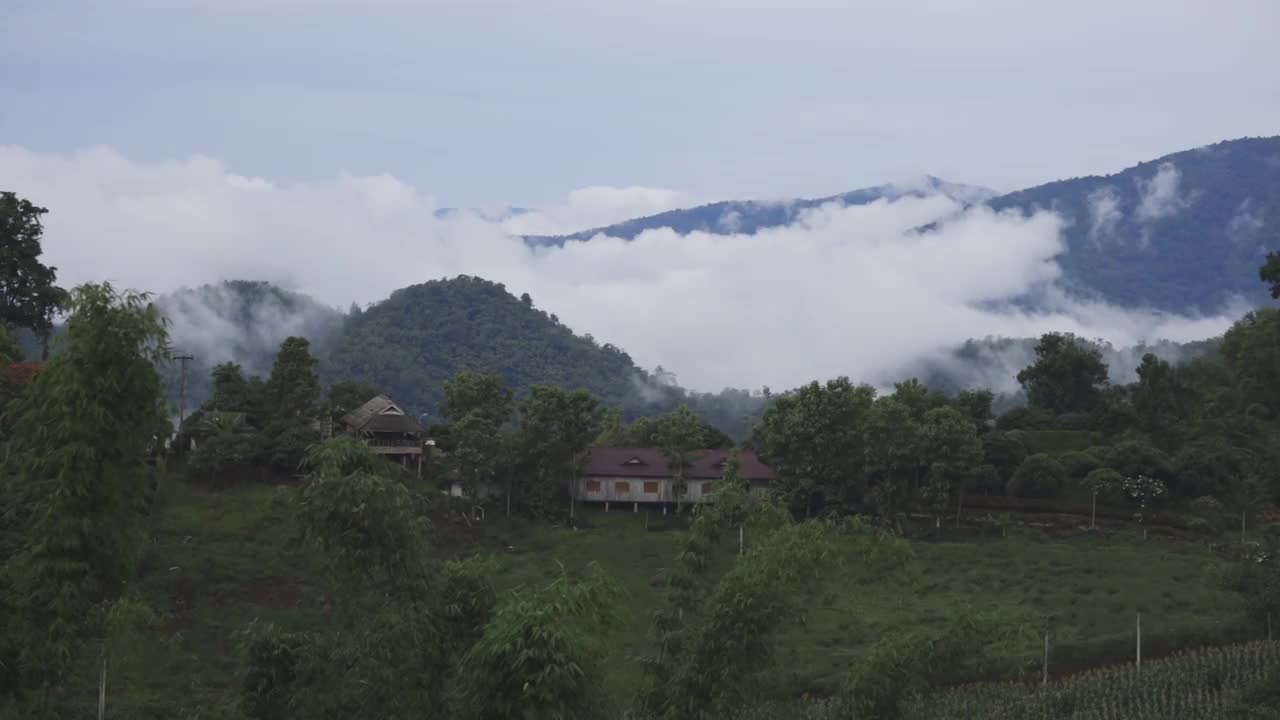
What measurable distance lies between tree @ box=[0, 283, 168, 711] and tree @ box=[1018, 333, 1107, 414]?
227 feet

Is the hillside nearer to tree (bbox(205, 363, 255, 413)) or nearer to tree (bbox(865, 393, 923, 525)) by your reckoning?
tree (bbox(205, 363, 255, 413))

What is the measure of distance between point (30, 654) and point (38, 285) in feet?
124

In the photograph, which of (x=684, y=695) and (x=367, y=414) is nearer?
(x=684, y=695)

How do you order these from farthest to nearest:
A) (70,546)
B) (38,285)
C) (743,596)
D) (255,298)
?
(255,298) < (38,285) < (743,596) < (70,546)

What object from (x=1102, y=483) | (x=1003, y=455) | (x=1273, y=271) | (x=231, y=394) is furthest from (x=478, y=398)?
(x=1273, y=271)

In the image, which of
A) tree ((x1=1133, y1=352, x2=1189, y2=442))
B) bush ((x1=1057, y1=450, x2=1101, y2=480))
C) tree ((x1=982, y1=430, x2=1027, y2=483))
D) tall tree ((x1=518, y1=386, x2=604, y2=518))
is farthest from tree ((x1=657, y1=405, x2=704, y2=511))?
tree ((x1=1133, y1=352, x2=1189, y2=442))

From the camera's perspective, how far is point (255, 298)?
12219cm

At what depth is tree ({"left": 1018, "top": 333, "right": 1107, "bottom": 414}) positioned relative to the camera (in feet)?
235

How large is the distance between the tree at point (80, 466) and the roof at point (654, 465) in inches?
1787

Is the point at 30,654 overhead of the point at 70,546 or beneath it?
beneath

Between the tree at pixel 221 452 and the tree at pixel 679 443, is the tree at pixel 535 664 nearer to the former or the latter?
the tree at pixel 221 452

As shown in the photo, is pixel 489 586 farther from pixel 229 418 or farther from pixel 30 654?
pixel 229 418

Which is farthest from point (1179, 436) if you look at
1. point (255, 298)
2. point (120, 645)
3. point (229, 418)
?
point (255, 298)

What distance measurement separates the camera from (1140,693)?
95.9 ft
